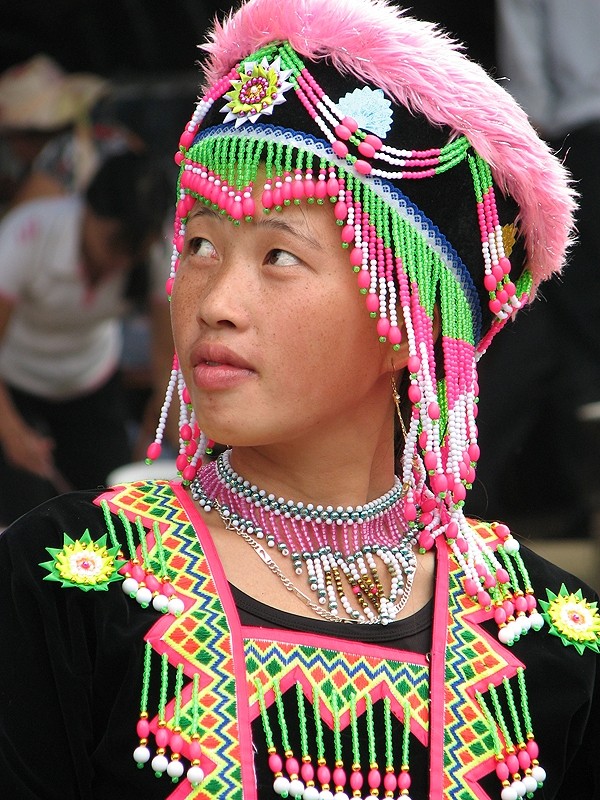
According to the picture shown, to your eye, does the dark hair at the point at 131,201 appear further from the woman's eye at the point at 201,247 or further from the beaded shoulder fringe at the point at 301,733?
the beaded shoulder fringe at the point at 301,733

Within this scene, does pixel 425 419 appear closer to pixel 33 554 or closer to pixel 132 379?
pixel 33 554

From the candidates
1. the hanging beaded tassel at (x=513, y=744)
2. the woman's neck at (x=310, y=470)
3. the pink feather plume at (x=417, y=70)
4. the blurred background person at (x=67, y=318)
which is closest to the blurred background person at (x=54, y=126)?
the blurred background person at (x=67, y=318)

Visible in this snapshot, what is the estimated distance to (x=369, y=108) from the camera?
2.00 metres

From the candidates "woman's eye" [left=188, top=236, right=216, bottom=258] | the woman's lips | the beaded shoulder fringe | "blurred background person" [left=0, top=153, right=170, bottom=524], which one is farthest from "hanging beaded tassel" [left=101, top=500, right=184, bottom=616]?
"blurred background person" [left=0, top=153, right=170, bottom=524]

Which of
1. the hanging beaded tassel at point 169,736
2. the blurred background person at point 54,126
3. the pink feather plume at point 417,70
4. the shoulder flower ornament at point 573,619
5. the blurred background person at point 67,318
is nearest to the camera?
the hanging beaded tassel at point 169,736

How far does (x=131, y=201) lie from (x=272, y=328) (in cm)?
334

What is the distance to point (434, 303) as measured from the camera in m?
2.10

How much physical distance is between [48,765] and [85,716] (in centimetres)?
8

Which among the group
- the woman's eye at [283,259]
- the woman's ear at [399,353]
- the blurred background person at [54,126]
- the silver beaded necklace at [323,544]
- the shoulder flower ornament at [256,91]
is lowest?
the silver beaded necklace at [323,544]

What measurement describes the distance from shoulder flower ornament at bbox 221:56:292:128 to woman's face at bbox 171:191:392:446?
156mm

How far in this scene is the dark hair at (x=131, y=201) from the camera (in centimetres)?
511

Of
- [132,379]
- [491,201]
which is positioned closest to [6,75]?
[132,379]

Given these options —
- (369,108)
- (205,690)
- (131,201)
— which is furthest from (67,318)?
(205,690)

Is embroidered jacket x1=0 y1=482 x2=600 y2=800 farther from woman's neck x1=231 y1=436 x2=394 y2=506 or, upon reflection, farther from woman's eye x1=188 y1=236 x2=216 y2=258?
woman's eye x1=188 y1=236 x2=216 y2=258
